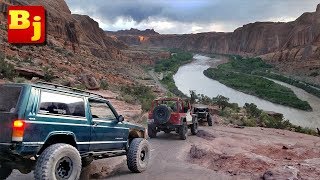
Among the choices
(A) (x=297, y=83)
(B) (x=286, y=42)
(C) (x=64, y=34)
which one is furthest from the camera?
(B) (x=286, y=42)

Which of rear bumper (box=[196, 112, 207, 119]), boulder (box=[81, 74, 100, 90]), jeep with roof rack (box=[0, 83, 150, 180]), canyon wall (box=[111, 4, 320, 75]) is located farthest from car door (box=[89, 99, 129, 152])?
canyon wall (box=[111, 4, 320, 75])

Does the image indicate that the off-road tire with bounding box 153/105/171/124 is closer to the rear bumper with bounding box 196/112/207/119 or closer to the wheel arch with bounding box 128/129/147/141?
the wheel arch with bounding box 128/129/147/141

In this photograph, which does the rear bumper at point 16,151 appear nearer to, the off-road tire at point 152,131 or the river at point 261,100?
the off-road tire at point 152,131

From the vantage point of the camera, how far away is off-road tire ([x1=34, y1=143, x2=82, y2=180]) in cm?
723

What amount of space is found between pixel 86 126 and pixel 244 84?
79.6 m

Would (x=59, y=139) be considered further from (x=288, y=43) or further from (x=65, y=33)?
(x=288, y=43)

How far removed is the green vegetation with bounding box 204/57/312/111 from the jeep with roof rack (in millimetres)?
52503

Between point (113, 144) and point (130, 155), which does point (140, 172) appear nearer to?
point (130, 155)

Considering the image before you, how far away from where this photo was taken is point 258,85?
8231 centimetres

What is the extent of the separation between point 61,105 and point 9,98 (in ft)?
3.26

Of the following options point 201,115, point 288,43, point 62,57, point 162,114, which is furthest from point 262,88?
point 288,43

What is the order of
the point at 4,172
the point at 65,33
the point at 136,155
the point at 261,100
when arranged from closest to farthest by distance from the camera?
the point at 4,172
the point at 136,155
the point at 261,100
the point at 65,33

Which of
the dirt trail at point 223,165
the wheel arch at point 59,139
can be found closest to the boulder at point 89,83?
the dirt trail at point 223,165

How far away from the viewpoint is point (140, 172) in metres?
10.6
